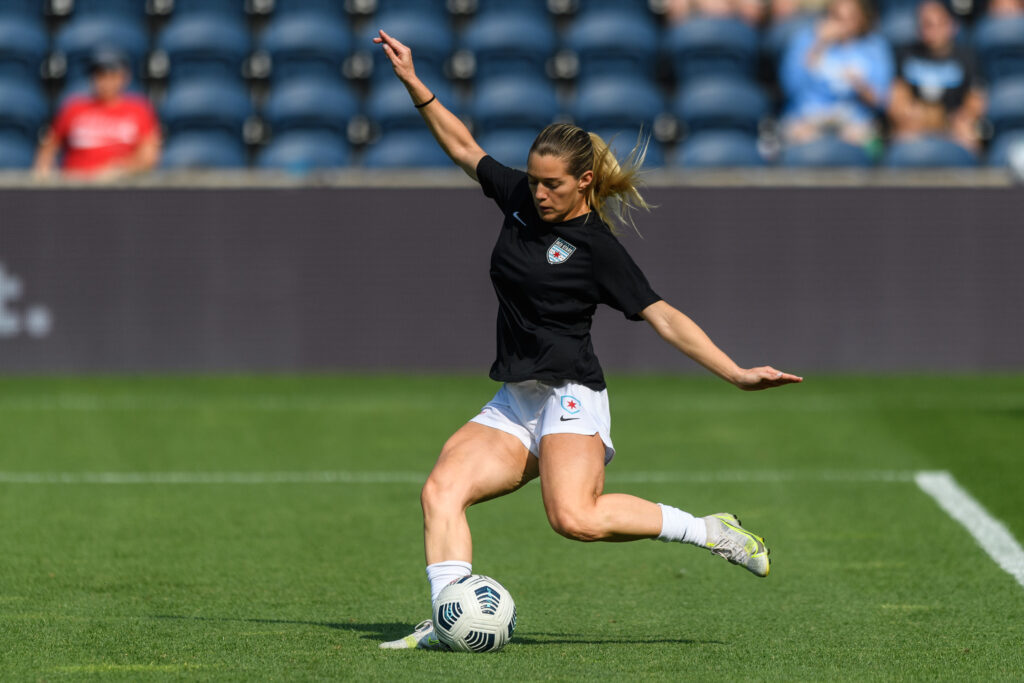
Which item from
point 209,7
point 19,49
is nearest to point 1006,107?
point 209,7

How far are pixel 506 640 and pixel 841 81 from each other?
10.9 metres

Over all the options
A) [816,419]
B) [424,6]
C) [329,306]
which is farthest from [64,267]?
[816,419]

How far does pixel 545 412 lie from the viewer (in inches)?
228

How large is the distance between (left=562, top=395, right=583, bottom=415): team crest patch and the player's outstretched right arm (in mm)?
944

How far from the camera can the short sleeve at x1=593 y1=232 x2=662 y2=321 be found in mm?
5688

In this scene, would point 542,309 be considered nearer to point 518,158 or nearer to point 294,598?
point 294,598

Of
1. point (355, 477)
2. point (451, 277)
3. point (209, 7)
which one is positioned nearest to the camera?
point (355, 477)

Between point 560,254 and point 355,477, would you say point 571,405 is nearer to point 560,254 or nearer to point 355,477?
point 560,254

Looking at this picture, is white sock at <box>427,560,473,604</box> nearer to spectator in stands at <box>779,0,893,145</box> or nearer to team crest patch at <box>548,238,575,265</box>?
team crest patch at <box>548,238,575,265</box>

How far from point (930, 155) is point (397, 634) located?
10788 mm

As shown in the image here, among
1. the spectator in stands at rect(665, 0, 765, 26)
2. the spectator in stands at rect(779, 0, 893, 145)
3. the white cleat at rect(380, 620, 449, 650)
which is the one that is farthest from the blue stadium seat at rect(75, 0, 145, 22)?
the white cleat at rect(380, 620, 449, 650)

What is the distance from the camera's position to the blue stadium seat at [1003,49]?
55.1ft

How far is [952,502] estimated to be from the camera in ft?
29.8

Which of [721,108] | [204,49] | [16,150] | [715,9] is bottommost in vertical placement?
[16,150]
